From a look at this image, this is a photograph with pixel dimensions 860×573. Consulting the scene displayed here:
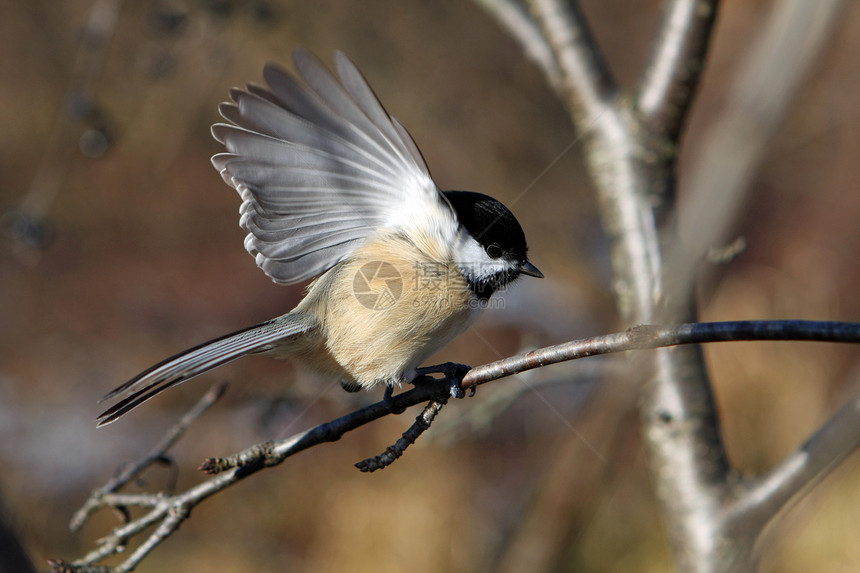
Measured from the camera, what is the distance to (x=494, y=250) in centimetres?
176

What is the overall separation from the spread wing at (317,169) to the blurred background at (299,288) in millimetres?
642

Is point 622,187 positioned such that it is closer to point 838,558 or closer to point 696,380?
point 696,380

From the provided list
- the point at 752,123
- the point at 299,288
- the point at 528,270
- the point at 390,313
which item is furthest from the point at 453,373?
the point at 299,288

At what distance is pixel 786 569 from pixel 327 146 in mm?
3848

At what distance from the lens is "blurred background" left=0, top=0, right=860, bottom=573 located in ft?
13.1

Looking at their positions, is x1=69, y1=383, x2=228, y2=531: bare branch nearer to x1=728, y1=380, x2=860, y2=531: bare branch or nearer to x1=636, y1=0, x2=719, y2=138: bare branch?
x1=728, y1=380, x2=860, y2=531: bare branch

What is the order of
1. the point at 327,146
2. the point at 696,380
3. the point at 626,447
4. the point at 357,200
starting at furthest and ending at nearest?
the point at 626,447, the point at 696,380, the point at 357,200, the point at 327,146

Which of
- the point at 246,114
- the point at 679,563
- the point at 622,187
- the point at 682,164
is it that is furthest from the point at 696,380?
the point at 682,164

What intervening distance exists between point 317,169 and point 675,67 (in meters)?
1.08

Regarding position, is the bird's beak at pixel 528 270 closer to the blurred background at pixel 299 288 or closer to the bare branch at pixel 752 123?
the blurred background at pixel 299 288

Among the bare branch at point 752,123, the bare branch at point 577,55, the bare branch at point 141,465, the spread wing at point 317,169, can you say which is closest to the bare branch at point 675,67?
the bare branch at point 577,55

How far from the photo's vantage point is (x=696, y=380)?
5.82 feet

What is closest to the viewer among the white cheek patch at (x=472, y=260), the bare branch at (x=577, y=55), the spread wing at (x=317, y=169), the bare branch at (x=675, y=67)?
the spread wing at (x=317, y=169)

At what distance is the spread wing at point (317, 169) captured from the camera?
132 cm
